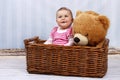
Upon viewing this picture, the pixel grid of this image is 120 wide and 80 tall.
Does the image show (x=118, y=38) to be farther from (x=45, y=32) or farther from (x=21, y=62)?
(x=21, y=62)

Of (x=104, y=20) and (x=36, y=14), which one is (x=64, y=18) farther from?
(x=36, y=14)

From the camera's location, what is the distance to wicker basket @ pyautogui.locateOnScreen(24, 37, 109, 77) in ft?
4.43

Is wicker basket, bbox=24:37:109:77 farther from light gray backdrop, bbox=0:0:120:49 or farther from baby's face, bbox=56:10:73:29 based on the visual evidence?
light gray backdrop, bbox=0:0:120:49

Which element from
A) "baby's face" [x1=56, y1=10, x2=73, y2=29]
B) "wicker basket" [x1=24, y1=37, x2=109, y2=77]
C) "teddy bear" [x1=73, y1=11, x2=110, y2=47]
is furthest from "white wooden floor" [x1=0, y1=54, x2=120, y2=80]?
"baby's face" [x1=56, y1=10, x2=73, y2=29]

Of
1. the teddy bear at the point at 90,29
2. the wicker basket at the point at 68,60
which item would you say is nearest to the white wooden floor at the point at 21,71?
the wicker basket at the point at 68,60

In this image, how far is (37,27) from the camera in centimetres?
189

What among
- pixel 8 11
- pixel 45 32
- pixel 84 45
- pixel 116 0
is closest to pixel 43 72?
pixel 84 45

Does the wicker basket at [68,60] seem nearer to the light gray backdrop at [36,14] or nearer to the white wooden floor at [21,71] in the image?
the white wooden floor at [21,71]

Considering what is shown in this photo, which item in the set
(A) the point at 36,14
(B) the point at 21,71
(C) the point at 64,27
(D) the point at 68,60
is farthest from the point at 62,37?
(A) the point at 36,14

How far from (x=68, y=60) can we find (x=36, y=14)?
623 millimetres

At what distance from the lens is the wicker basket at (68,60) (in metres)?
1.35

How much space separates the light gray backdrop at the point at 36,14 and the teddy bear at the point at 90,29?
0.47m

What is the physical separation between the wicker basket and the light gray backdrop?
18.6 inches

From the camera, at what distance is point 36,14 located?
189cm
